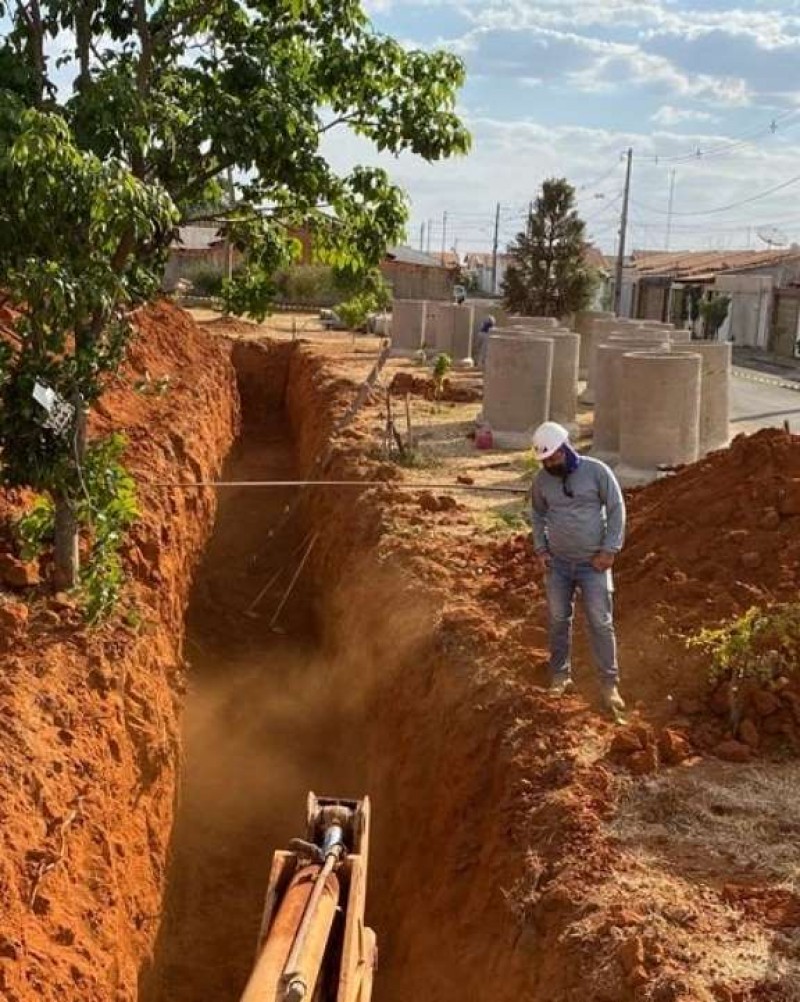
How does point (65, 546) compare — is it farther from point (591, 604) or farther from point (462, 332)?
point (462, 332)

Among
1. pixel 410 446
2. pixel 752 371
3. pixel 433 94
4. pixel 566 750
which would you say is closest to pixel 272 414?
pixel 410 446

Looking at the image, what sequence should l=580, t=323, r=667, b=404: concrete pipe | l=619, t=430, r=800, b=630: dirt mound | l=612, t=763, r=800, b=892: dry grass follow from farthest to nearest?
l=580, t=323, r=667, b=404: concrete pipe
l=619, t=430, r=800, b=630: dirt mound
l=612, t=763, r=800, b=892: dry grass

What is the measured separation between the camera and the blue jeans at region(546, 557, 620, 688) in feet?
23.4

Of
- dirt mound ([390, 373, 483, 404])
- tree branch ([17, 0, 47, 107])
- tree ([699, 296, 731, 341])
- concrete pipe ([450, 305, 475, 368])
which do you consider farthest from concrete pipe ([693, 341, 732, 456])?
tree ([699, 296, 731, 341])

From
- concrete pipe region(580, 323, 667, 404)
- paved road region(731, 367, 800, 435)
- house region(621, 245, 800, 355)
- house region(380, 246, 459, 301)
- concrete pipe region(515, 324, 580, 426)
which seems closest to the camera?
concrete pipe region(515, 324, 580, 426)

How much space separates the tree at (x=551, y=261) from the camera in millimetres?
36125

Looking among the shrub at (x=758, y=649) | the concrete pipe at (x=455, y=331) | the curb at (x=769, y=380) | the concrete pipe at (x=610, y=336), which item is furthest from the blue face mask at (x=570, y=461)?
the curb at (x=769, y=380)

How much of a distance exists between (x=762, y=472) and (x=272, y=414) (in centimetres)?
1835

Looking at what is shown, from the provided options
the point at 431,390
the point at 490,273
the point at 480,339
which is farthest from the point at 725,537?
the point at 490,273

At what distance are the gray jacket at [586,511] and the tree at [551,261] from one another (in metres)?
29.8

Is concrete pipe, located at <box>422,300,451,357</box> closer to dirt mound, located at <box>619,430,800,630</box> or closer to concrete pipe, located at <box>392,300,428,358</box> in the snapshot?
concrete pipe, located at <box>392,300,428,358</box>

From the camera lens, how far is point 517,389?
16.9 metres

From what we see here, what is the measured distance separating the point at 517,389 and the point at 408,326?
14.6m

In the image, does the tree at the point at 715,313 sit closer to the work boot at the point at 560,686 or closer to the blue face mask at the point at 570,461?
the work boot at the point at 560,686
